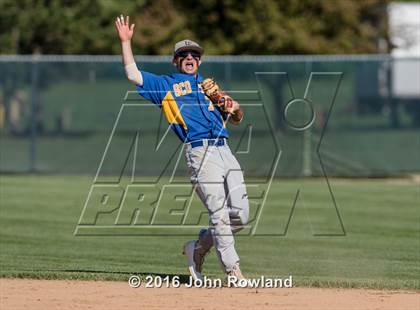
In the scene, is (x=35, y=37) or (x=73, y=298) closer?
(x=73, y=298)

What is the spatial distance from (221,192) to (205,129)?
1.84ft

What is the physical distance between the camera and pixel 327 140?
20938 millimetres

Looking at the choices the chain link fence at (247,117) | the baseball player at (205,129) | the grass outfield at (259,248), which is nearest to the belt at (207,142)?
the baseball player at (205,129)

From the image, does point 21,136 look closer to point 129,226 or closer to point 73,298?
point 129,226

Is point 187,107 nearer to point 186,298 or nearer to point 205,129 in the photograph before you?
point 205,129

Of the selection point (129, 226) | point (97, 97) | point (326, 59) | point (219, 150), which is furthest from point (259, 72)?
point (219, 150)

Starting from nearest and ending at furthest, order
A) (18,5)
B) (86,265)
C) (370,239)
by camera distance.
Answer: (86,265)
(370,239)
(18,5)

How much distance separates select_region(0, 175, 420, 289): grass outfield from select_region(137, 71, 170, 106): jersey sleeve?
1.87 m

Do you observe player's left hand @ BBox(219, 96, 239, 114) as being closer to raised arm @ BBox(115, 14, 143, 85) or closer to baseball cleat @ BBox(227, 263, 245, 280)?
raised arm @ BBox(115, 14, 143, 85)

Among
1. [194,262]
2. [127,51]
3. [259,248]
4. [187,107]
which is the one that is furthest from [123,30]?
[259,248]

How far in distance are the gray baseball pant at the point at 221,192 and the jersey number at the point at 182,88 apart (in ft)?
1.50

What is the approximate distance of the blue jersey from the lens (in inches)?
344

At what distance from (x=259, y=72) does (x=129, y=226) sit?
772 centimetres

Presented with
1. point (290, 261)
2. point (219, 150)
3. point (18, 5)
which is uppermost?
point (18, 5)
